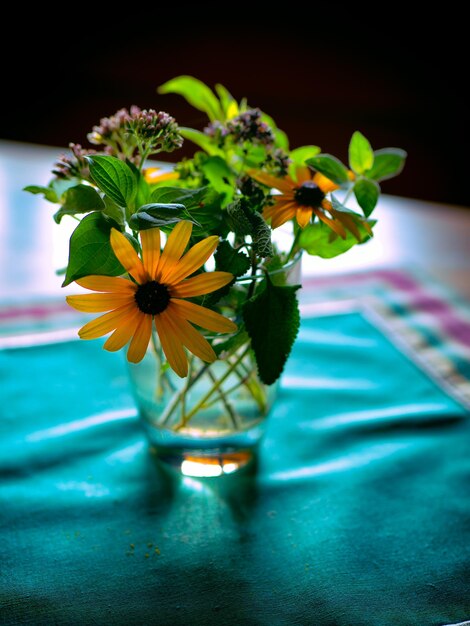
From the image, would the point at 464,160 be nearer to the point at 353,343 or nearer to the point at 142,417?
the point at 353,343

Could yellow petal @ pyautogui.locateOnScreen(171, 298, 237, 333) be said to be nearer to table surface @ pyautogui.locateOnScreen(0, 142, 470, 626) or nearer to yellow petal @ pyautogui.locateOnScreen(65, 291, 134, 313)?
yellow petal @ pyautogui.locateOnScreen(65, 291, 134, 313)

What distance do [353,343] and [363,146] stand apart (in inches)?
14.0

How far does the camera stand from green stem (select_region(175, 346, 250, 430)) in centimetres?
58

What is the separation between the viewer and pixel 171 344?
45 centimetres

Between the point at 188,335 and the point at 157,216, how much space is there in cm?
8

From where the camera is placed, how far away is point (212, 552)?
0.56 metres

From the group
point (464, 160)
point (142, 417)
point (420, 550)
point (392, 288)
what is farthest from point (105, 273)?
point (464, 160)

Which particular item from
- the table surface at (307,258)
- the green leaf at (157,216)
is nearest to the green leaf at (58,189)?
the green leaf at (157,216)

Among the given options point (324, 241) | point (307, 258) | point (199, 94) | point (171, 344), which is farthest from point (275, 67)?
point (171, 344)

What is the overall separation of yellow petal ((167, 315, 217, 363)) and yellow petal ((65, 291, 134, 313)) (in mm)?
30

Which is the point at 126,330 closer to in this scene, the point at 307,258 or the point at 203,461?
the point at 203,461

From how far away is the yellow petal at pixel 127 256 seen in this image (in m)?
0.42

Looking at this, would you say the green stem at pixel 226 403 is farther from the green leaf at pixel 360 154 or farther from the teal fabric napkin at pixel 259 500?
the green leaf at pixel 360 154

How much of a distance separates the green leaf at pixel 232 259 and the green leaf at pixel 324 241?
0.07 m
